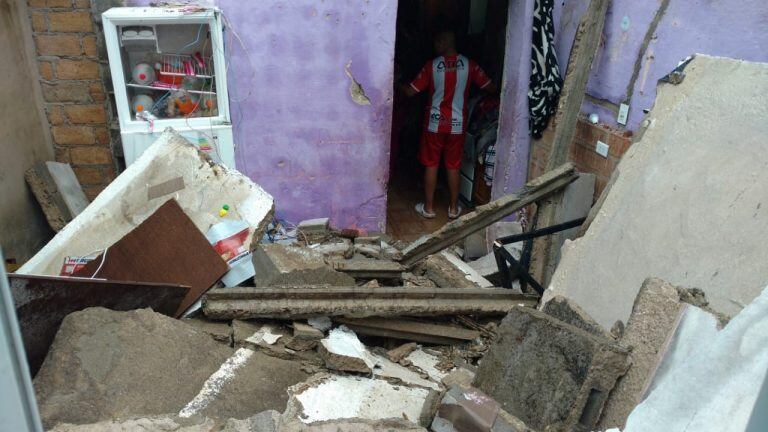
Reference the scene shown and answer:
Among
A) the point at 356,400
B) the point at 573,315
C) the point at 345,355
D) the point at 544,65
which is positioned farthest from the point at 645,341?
the point at 544,65

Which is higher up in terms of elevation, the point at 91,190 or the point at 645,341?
the point at 645,341

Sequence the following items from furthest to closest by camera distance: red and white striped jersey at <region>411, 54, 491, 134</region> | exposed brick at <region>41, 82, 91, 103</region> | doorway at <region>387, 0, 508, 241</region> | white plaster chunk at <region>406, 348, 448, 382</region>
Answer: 1. doorway at <region>387, 0, 508, 241</region>
2. red and white striped jersey at <region>411, 54, 491, 134</region>
3. exposed brick at <region>41, 82, 91, 103</region>
4. white plaster chunk at <region>406, 348, 448, 382</region>

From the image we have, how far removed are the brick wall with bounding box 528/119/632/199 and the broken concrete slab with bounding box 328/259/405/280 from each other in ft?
5.40

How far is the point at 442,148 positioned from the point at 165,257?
354 cm

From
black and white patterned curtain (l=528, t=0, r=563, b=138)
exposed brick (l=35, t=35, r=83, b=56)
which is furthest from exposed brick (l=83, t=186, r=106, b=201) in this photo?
black and white patterned curtain (l=528, t=0, r=563, b=138)

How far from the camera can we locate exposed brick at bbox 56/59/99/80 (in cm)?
434

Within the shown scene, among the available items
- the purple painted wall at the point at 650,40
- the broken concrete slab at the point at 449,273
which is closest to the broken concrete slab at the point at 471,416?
the broken concrete slab at the point at 449,273

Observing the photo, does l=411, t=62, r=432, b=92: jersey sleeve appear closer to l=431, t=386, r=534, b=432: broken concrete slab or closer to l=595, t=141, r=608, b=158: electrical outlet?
l=595, t=141, r=608, b=158: electrical outlet

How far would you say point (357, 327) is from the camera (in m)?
3.11

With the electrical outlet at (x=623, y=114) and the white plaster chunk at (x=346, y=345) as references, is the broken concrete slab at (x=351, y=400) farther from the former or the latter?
the electrical outlet at (x=623, y=114)

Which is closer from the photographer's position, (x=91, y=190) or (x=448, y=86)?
(x=91, y=190)

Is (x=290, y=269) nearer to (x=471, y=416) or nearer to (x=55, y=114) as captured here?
(x=471, y=416)

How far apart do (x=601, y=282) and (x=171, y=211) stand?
2.46 metres

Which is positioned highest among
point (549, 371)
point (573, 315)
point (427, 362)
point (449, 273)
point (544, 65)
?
point (544, 65)
